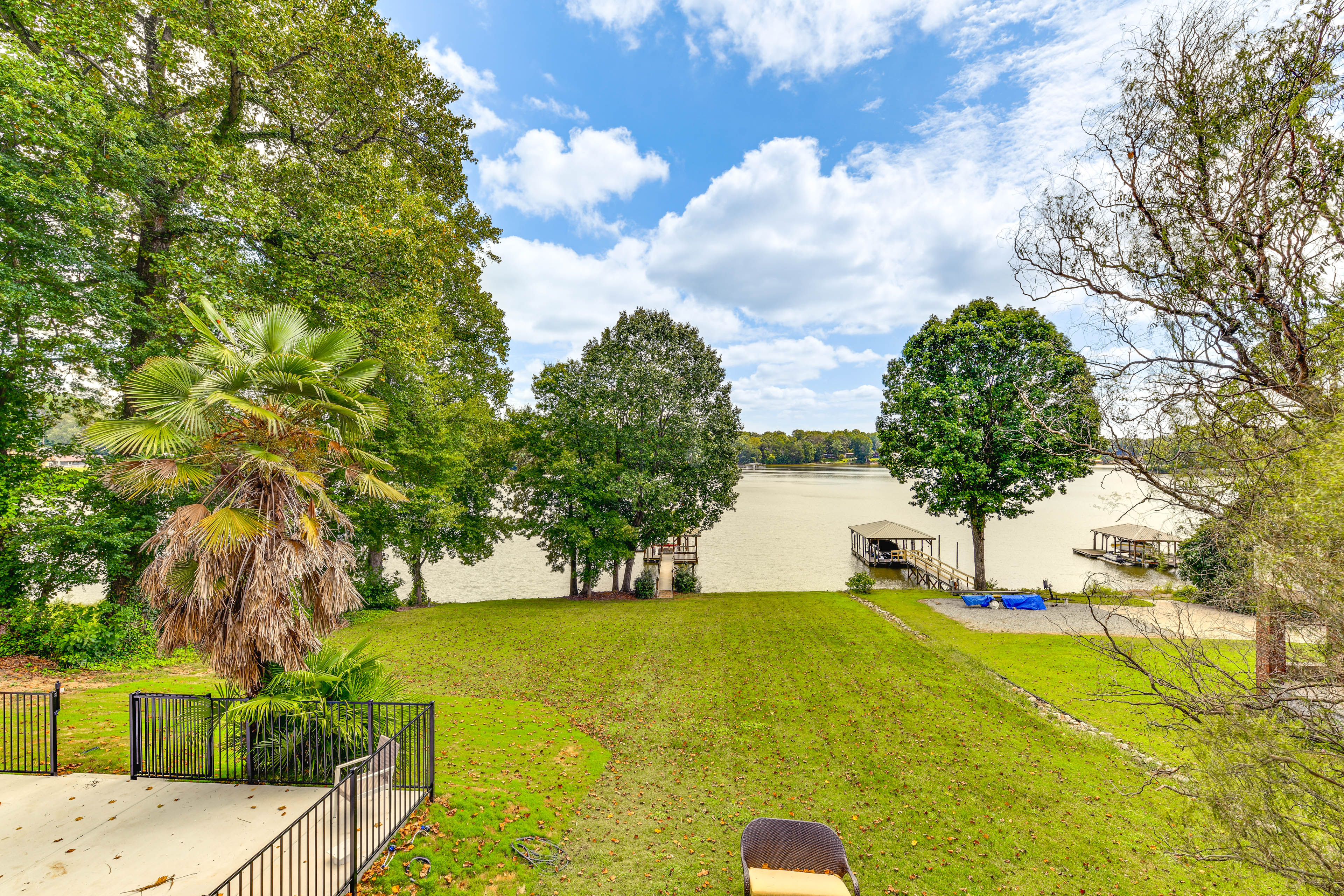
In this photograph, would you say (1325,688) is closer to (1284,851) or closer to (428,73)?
(1284,851)

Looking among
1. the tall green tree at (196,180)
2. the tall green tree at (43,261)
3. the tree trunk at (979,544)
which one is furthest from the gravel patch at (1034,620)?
the tall green tree at (43,261)

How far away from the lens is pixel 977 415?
18578mm

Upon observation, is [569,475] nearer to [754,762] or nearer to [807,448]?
[754,762]

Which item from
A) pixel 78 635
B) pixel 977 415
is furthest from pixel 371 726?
pixel 977 415

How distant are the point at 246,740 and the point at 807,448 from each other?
404 feet

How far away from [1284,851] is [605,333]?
75.7 ft

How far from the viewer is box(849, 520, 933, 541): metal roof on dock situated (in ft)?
91.1

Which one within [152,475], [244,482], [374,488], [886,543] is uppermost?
[152,475]

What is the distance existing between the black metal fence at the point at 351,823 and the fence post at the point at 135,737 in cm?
239

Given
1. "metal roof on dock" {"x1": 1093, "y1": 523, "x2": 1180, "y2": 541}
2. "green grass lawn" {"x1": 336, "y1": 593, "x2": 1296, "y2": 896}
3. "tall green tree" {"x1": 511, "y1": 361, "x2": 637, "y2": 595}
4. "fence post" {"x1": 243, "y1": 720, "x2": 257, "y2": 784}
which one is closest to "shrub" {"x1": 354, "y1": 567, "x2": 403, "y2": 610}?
"green grass lawn" {"x1": 336, "y1": 593, "x2": 1296, "y2": 896}

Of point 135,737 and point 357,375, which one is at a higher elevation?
point 357,375

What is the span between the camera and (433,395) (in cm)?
1645

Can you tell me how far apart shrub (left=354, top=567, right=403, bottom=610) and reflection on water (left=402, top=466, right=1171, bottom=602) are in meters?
4.33

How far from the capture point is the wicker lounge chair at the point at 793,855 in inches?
185
